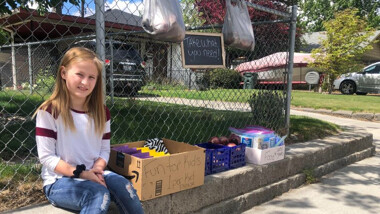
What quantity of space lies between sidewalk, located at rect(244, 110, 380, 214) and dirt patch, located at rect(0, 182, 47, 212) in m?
1.81

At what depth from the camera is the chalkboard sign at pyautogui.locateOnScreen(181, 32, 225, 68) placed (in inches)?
123

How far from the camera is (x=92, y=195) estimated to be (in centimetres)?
185

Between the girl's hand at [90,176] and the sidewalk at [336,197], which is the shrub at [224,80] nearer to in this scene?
the sidewalk at [336,197]

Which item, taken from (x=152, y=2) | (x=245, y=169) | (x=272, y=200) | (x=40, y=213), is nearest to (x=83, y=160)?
(x=40, y=213)

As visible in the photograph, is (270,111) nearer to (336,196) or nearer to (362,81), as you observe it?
(336,196)

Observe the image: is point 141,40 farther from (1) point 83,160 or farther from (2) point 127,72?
(1) point 83,160

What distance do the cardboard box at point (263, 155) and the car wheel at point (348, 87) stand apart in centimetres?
1451

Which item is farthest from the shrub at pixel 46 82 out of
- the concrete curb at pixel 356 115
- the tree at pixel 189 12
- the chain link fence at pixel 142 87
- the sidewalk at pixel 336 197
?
the concrete curb at pixel 356 115

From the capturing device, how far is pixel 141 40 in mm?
4207

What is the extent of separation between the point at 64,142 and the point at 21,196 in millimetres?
631

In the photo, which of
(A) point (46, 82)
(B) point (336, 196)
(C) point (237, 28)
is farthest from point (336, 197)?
(A) point (46, 82)

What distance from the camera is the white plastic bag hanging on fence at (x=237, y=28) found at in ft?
10.7

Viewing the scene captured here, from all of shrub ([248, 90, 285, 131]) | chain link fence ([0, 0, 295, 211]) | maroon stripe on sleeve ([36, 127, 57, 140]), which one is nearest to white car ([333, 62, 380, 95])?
chain link fence ([0, 0, 295, 211])

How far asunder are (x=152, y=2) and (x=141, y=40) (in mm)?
1802
